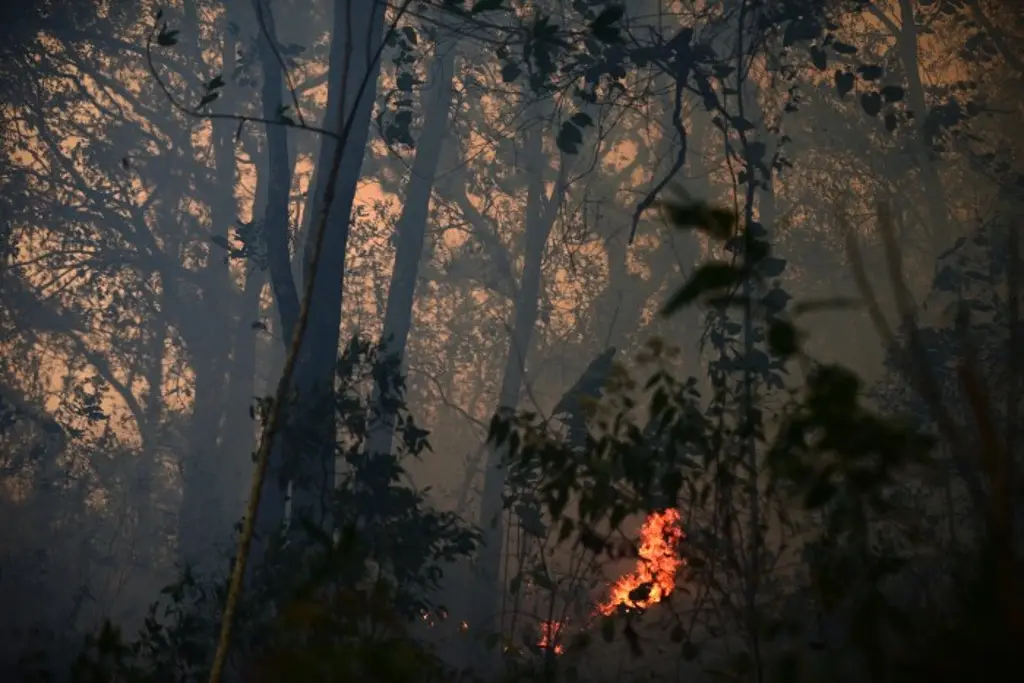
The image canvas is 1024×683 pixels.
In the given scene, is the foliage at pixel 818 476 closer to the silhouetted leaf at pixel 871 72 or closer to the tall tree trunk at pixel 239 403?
the silhouetted leaf at pixel 871 72

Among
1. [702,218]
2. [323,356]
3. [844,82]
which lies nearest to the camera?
[702,218]

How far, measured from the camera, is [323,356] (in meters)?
8.13

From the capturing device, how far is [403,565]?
5.98 m

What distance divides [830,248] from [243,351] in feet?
44.4

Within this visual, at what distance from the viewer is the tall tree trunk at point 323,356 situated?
21.6ft

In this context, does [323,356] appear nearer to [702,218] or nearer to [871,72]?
[871,72]

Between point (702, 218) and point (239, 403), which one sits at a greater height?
point (239, 403)

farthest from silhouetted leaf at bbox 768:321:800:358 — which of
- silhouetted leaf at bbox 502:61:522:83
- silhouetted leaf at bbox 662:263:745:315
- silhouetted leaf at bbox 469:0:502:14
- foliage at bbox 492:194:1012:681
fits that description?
silhouetted leaf at bbox 502:61:522:83

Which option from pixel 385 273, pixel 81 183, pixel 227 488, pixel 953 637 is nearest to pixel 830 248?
pixel 385 273

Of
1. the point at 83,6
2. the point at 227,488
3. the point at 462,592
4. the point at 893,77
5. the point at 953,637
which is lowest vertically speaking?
the point at 953,637

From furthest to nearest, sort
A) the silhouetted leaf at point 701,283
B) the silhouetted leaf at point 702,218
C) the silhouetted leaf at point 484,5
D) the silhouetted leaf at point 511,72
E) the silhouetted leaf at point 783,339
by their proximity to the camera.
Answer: the silhouetted leaf at point 511,72 < the silhouetted leaf at point 484,5 < the silhouetted leaf at point 783,339 < the silhouetted leaf at point 702,218 < the silhouetted leaf at point 701,283

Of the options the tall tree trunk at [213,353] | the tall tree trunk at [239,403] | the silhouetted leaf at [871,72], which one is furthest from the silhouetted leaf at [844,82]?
the tall tree trunk at [239,403]

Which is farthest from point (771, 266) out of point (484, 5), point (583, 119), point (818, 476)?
point (818, 476)

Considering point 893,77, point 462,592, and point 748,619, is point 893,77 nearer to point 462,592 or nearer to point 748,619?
point 462,592
